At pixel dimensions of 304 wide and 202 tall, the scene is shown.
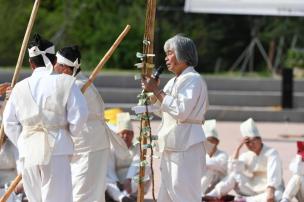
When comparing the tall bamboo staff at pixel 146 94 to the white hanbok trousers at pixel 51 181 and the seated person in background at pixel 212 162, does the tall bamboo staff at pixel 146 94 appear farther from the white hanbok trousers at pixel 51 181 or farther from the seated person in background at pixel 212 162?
the seated person in background at pixel 212 162

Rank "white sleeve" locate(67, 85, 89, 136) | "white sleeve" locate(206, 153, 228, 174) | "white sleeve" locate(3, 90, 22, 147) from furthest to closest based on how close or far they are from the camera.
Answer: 1. "white sleeve" locate(206, 153, 228, 174)
2. "white sleeve" locate(3, 90, 22, 147)
3. "white sleeve" locate(67, 85, 89, 136)

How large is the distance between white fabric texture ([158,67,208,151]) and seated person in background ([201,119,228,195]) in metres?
2.61

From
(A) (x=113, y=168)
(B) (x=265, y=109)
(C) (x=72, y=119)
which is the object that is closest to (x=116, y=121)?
(A) (x=113, y=168)

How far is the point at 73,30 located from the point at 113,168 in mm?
17005

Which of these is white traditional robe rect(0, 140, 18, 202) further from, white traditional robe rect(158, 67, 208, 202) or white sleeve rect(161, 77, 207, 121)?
white sleeve rect(161, 77, 207, 121)

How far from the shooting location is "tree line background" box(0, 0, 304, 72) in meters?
26.5

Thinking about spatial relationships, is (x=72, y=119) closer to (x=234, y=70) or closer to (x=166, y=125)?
(x=166, y=125)

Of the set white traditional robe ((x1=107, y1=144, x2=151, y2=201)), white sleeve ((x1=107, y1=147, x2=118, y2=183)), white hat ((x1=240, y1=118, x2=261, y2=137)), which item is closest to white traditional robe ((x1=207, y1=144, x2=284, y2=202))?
white hat ((x1=240, y1=118, x2=261, y2=137))

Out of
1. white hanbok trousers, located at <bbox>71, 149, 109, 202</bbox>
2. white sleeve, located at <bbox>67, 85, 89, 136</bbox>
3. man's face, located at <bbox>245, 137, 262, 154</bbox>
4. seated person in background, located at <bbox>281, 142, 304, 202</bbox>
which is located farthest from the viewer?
man's face, located at <bbox>245, 137, 262, 154</bbox>

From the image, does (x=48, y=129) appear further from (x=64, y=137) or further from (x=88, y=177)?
(x=88, y=177)

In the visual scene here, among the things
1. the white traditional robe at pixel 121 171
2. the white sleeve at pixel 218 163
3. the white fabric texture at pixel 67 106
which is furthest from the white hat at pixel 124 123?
the white fabric texture at pixel 67 106

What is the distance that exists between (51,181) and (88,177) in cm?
156

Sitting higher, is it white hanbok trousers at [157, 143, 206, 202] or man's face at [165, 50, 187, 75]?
man's face at [165, 50, 187, 75]

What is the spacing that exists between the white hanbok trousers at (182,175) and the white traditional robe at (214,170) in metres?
2.61
